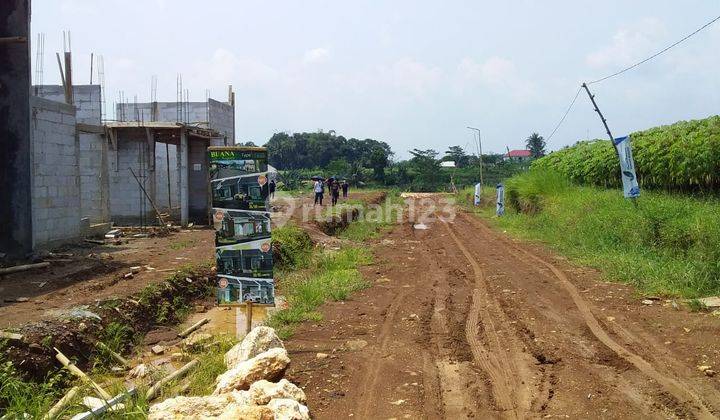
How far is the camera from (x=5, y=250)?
12289 mm

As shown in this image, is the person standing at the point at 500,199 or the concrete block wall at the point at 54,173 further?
the person standing at the point at 500,199

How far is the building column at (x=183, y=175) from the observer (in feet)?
65.5

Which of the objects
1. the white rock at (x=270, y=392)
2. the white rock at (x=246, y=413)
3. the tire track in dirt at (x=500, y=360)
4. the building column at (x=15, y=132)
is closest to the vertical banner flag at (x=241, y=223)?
the white rock at (x=270, y=392)

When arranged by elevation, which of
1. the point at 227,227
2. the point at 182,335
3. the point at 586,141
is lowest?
the point at 182,335

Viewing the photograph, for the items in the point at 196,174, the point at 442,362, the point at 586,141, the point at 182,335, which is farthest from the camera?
the point at 586,141

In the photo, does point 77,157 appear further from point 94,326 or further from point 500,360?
point 500,360

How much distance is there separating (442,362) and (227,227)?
310cm

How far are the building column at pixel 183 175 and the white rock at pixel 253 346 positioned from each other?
14516 mm

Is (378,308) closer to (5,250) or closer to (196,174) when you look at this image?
(5,250)

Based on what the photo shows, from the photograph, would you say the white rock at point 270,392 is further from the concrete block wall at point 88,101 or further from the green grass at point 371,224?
the concrete block wall at point 88,101

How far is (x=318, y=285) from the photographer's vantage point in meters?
11.2

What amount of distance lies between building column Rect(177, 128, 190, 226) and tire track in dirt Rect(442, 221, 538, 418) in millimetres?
13022

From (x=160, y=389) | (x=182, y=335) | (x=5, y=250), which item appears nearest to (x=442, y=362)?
(x=160, y=389)

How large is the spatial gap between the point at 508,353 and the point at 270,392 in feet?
10.1
